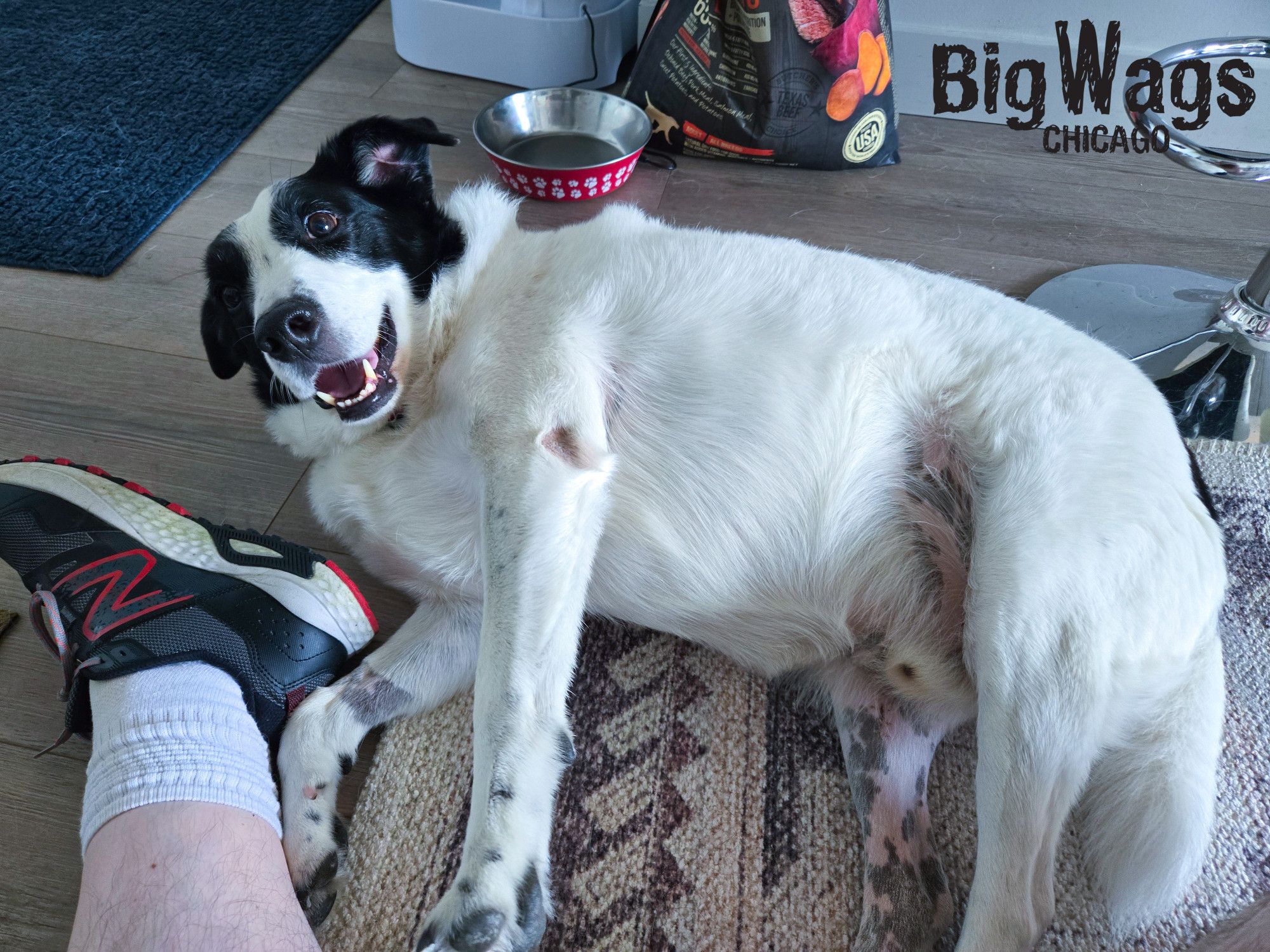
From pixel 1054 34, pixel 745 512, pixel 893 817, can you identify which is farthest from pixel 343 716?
pixel 1054 34

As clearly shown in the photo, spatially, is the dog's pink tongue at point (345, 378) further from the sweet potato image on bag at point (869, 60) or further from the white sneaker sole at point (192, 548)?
the sweet potato image on bag at point (869, 60)

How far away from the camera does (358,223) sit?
4.59 ft

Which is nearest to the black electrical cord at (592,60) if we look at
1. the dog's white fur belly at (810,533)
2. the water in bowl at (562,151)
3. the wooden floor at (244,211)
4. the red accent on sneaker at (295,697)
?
the wooden floor at (244,211)

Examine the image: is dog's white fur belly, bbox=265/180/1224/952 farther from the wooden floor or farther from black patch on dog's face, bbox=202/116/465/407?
the wooden floor

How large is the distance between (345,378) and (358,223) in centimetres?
27

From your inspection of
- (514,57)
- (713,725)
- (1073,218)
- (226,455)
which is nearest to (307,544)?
(226,455)

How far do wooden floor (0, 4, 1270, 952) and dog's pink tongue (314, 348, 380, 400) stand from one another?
16.8 inches

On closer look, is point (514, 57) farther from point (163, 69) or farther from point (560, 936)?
point (560, 936)

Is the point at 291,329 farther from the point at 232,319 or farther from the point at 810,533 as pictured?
the point at 810,533

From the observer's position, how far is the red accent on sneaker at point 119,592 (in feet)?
4.21

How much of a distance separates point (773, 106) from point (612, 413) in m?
1.73

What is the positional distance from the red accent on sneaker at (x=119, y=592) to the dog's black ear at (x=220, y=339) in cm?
38

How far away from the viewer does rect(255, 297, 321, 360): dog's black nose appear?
1281mm

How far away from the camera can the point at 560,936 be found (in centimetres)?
116
